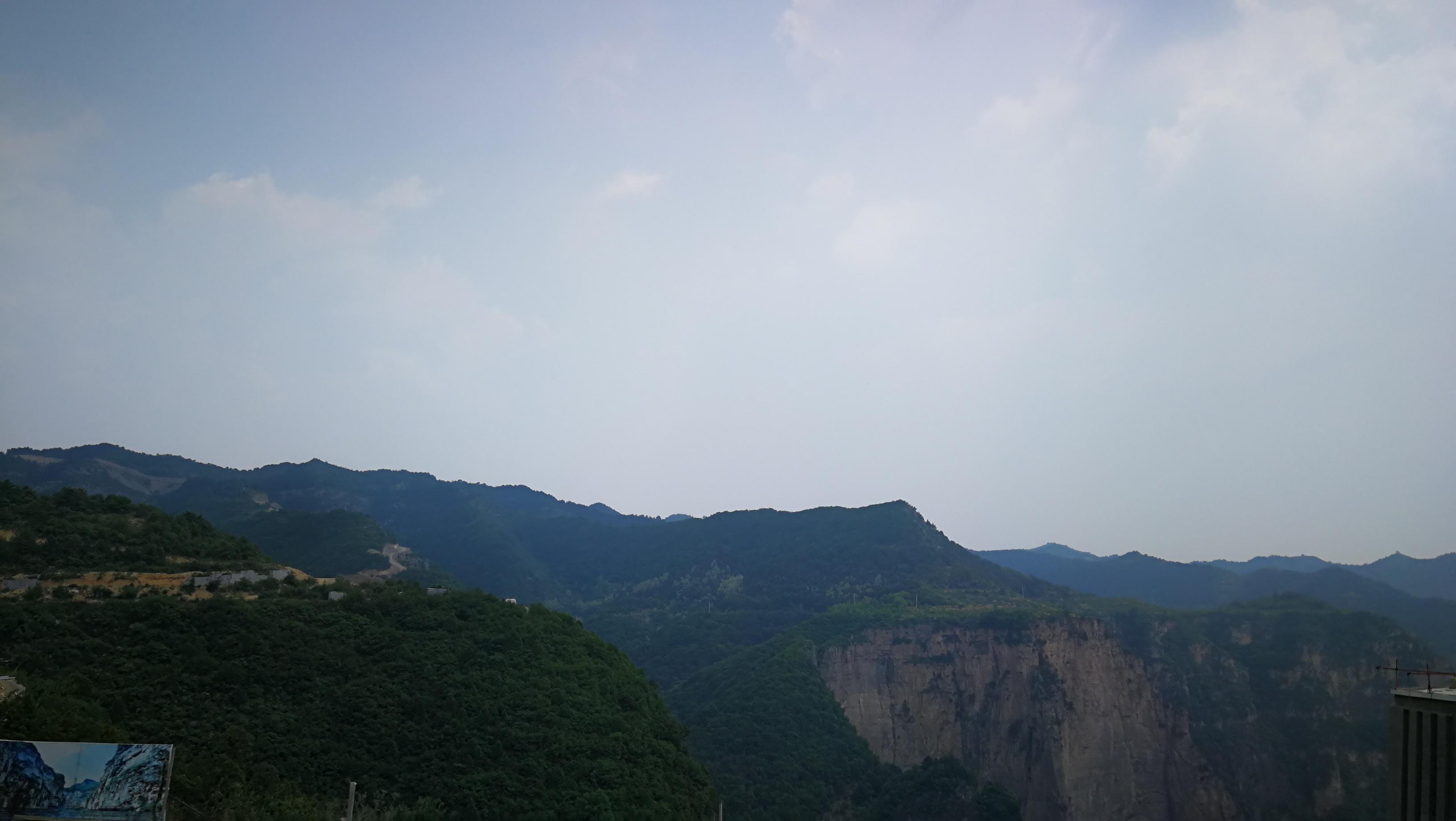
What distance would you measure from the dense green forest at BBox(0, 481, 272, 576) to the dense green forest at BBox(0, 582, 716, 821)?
5007 mm

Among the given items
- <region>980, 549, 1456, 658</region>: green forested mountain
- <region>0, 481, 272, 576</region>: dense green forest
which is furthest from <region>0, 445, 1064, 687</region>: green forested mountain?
<region>0, 481, 272, 576</region>: dense green forest

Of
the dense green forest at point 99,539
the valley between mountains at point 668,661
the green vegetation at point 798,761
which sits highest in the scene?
the dense green forest at point 99,539

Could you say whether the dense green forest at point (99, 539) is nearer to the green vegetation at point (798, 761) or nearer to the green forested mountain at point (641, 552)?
the green vegetation at point (798, 761)

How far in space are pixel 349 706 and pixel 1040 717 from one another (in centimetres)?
6462

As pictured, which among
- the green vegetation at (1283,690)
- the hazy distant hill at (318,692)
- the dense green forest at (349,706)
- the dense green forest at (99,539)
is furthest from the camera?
the green vegetation at (1283,690)

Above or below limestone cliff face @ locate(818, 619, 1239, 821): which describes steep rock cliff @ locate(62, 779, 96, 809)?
above

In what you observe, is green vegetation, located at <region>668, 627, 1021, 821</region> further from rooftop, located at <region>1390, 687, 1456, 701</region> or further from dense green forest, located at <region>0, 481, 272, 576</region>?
rooftop, located at <region>1390, 687, 1456, 701</region>

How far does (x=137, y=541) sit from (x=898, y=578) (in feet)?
285

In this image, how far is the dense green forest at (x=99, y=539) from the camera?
3722 cm

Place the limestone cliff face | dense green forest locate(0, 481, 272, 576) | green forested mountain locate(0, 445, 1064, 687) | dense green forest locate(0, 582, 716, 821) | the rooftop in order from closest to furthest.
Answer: the rooftop < dense green forest locate(0, 582, 716, 821) < dense green forest locate(0, 481, 272, 576) < the limestone cliff face < green forested mountain locate(0, 445, 1064, 687)

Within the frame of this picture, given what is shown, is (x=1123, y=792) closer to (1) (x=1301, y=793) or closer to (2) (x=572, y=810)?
(1) (x=1301, y=793)

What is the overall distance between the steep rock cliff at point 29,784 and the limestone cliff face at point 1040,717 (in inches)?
2671

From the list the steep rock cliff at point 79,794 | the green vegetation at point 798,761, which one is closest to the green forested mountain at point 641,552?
the green vegetation at point 798,761

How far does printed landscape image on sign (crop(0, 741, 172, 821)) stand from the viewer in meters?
21.7
